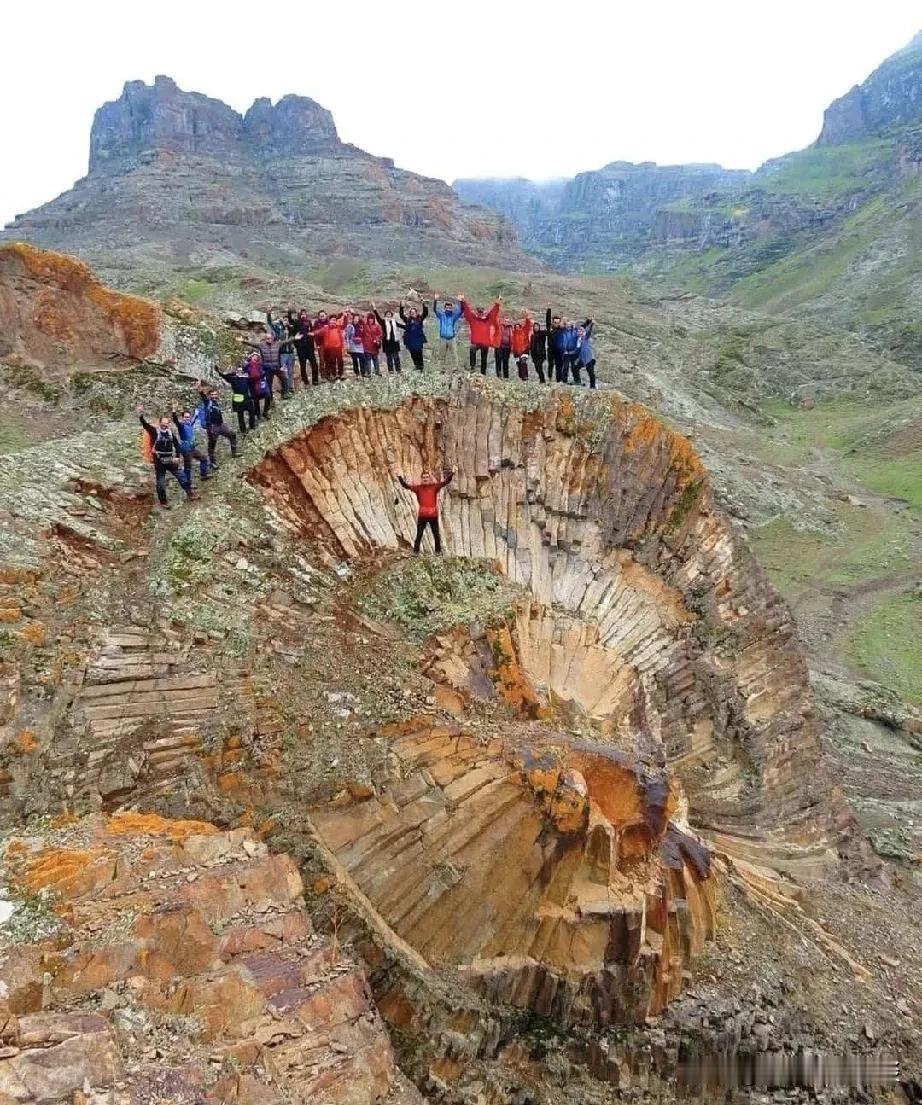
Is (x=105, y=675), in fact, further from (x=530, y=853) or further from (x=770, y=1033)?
(x=770, y=1033)

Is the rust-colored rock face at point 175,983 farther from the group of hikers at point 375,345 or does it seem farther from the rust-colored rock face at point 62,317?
the rust-colored rock face at point 62,317

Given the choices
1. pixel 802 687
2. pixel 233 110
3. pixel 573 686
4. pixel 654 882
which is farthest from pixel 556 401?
pixel 233 110

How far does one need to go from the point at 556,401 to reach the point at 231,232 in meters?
103

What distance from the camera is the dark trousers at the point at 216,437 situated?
15688 millimetres

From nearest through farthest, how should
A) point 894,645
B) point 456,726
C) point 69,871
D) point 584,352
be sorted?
point 69,871, point 456,726, point 584,352, point 894,645

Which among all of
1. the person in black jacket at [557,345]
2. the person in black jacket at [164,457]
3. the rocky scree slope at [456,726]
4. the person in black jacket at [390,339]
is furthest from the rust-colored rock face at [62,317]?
the person in black jacket at [557,345]

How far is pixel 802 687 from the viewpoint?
58.9 ft

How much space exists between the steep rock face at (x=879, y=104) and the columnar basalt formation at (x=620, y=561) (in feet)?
631

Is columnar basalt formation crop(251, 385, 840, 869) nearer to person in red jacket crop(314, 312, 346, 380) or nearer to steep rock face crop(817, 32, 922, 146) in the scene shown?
Answer: person in red jacket crop(314, 312, 346, 380)

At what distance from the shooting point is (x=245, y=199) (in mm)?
123125

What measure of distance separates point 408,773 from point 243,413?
9854 millimetres

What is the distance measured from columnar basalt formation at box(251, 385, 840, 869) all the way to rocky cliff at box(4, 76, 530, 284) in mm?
78110

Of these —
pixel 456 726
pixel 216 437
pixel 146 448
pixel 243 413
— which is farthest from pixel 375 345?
pixel 456 726

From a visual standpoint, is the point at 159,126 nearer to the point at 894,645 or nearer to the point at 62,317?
the point at 62,317
